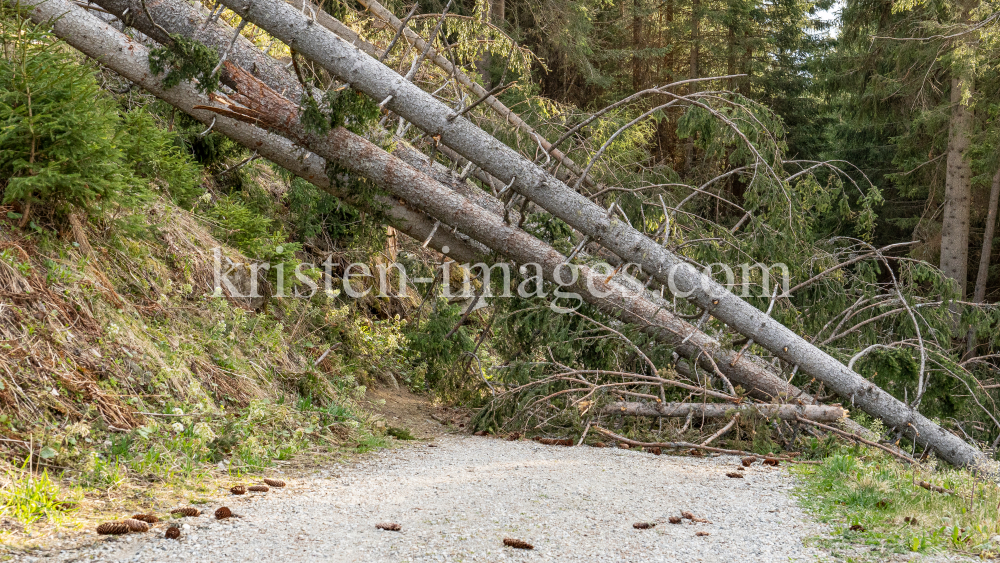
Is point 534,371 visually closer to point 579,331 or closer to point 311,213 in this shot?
point 579,331

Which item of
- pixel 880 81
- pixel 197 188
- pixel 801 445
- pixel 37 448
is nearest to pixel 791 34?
pixel 880 81

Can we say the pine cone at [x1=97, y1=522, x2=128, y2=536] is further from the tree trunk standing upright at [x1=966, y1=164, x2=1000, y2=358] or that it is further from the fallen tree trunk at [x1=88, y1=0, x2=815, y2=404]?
the tree trunk standing upright at [x1=966, y1=164, x2=1000, y2=358]

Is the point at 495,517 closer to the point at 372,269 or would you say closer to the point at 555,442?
the point at 555,442

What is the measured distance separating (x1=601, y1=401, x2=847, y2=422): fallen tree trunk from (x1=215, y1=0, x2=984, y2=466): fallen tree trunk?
0.58 meters

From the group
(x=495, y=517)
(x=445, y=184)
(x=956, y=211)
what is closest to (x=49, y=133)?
(x=495, y=517)

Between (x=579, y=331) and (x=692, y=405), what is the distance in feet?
3.79

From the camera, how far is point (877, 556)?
2.73 meters

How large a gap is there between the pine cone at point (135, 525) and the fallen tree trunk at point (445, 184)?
11.9 ft

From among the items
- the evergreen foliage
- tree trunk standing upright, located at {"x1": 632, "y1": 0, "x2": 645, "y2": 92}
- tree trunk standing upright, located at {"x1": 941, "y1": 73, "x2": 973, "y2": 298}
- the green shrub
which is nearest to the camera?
the evergreen foliage

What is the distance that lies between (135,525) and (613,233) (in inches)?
173

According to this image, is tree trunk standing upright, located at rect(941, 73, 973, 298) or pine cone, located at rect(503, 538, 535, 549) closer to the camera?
pine cone, located at rect(503, 538, 535, 549)

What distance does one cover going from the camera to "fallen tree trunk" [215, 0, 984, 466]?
18.5 ft

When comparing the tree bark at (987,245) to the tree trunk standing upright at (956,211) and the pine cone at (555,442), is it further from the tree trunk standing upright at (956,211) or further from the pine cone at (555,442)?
the pine cone at (555,442)

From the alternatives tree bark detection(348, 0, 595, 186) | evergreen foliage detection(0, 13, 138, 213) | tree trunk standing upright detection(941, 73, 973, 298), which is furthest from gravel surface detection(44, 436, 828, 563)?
tree trunk standing upright detection(941, 73, 973, 298)
